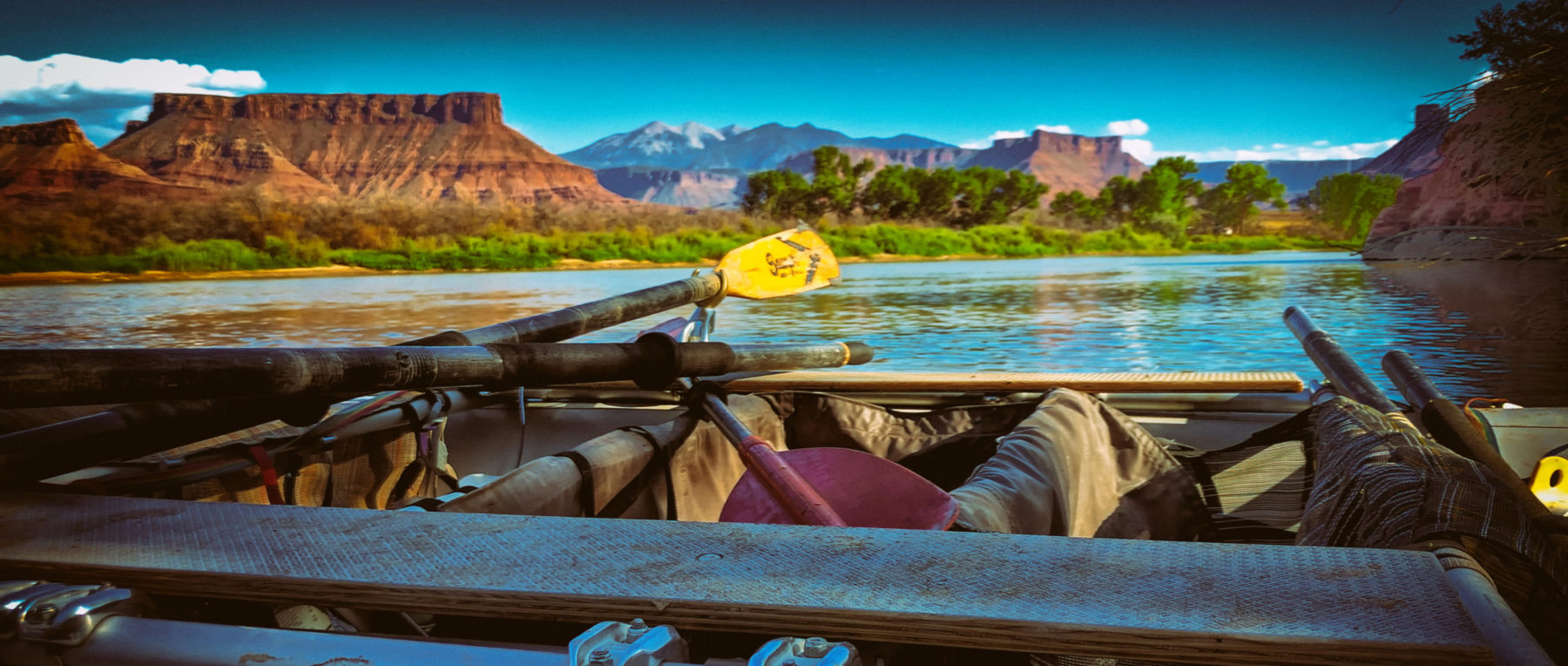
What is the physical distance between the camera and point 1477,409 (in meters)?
1.93

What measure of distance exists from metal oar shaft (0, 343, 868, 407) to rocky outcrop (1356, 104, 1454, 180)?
2381 millimetres

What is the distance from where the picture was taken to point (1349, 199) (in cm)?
1875

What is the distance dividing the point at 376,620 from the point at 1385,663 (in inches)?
30.0

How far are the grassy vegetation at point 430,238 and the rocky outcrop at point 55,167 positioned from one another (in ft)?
2.42

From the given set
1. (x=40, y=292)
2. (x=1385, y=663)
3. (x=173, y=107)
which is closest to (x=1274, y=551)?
(x=1385, y=663)

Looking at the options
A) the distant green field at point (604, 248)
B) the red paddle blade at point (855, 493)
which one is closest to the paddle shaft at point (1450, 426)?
the red paddle blade at point (855, 493)

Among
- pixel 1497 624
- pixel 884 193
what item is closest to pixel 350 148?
pixel 884 193

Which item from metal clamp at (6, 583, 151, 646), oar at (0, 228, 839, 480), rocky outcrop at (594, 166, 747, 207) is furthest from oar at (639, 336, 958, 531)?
rocky outcrop at (594, 166, 747, 207)

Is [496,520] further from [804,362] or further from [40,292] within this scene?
[40,292]

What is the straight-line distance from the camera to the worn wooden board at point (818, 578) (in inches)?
18.0

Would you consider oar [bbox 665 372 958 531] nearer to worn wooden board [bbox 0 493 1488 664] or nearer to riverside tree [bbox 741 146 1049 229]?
worn wooden board [bbox 0 493 1488 664]

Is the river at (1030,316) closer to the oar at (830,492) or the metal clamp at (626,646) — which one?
the oar at (830,492)

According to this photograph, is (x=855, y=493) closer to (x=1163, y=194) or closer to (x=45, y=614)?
(x=45, y=614)

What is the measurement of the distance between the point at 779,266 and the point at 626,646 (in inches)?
117
